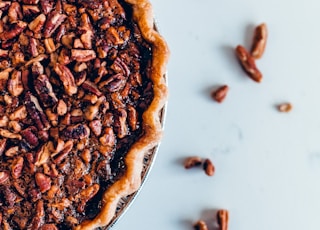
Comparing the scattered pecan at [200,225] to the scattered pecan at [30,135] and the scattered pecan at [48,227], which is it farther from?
the scattered pecan at [30,135]

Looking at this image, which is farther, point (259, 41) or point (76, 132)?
point (259, 41)

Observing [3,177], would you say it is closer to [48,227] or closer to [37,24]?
[48,227]

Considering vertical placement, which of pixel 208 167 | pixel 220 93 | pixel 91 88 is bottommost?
pixel 208 167

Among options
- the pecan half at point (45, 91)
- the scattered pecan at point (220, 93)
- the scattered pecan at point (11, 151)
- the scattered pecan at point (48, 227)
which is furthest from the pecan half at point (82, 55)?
the scattered pecan at point (220, 93)

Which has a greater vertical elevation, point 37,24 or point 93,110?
point 37,24

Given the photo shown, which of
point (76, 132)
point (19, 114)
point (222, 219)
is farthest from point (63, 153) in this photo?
point (222, 219)

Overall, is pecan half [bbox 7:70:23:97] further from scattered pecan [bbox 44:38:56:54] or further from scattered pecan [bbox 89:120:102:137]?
scattered pecan [bbox 89:120:102:137]
